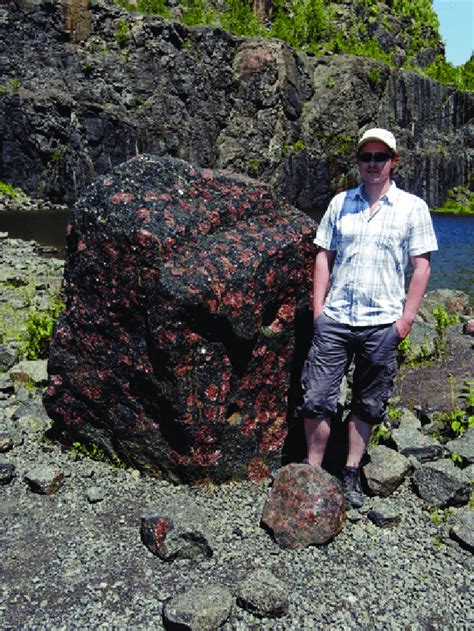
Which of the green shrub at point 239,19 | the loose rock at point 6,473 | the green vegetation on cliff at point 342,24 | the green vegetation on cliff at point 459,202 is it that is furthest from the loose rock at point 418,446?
the green vegetation on cliff at point 459,202

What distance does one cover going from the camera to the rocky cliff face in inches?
2442

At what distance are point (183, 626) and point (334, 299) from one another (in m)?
2.98

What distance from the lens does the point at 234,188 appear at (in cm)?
621

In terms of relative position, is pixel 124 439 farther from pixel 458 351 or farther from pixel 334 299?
pixel 458 351

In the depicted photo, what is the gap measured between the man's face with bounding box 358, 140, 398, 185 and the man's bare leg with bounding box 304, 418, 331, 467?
7.47ft

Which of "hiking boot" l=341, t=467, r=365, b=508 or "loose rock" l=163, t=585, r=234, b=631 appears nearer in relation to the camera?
"loose rock" l=163, t=585, r=234, b=631

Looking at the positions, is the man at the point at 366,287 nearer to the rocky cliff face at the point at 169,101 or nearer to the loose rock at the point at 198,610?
the loose rock at the point at 198,610

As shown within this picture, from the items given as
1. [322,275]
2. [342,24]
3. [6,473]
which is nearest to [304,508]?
[322,275]

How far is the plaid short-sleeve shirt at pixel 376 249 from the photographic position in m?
5.11

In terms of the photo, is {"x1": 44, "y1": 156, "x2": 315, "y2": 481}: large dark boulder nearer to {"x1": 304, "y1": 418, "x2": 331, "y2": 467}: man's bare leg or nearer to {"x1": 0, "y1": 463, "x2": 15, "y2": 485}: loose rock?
{"x1": 304, "y1": 418, "x2": 331, "y2": 467}: man's bare leg

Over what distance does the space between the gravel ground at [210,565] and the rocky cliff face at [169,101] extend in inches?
2405

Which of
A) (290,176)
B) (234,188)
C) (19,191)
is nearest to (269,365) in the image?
(234,188)

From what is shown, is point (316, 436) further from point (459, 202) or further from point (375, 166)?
point (459, 202)

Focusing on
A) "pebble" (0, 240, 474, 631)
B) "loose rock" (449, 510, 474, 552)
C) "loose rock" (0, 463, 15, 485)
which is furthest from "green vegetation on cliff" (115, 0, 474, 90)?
"loose rock" (449, 510, 474, 552)
